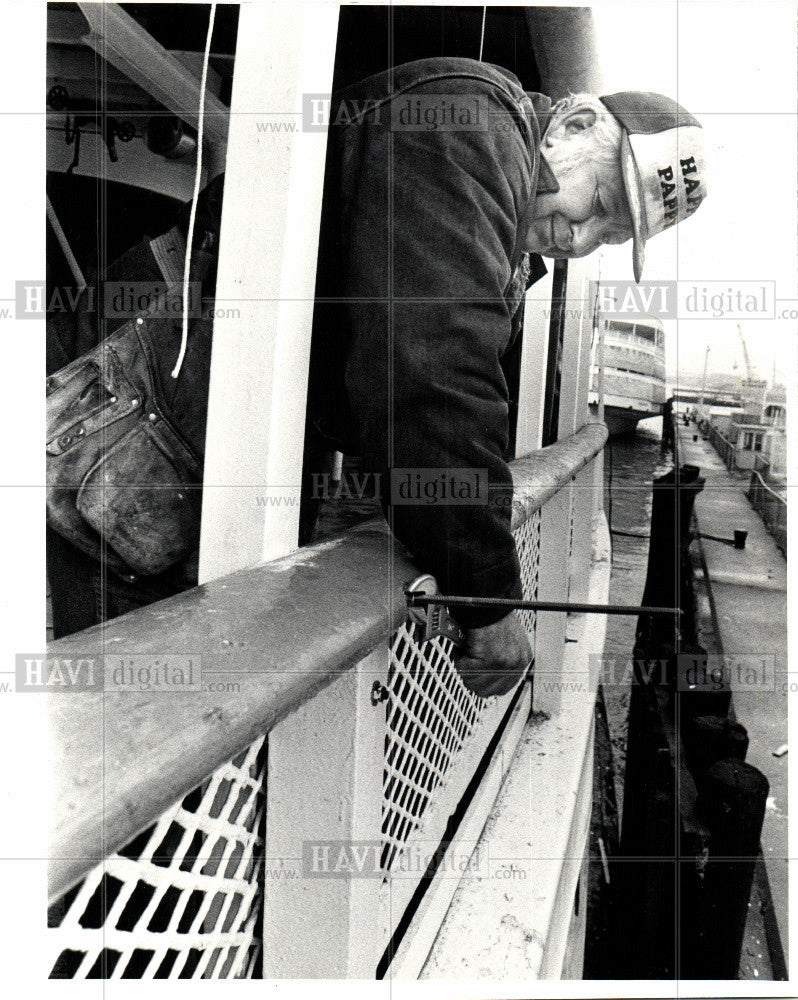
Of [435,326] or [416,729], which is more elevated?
[435,326]

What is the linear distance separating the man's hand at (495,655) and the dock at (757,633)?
0.52 meters

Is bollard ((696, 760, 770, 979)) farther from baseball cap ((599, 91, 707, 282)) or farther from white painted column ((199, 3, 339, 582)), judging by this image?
white painted column ((199, 3, 339, 582))

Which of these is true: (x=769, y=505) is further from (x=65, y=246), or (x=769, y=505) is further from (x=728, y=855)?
(x=65, y=246)

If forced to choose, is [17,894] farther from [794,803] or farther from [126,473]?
[794,803]

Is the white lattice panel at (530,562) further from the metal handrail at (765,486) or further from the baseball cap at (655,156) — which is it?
the metal handrail at (765,486)

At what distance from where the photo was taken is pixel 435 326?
115 centimetres

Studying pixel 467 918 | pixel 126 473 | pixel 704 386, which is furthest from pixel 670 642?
pixel 704 386

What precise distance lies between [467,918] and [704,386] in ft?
82.3

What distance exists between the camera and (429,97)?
127 centimetres

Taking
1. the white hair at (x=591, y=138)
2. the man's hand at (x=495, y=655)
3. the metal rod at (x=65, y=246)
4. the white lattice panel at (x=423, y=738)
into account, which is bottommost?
the white lattice panel at (x=423, y=738)

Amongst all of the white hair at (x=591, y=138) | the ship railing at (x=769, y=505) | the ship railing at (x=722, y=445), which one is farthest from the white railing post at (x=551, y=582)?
the ship railing at (x=722, y=445)

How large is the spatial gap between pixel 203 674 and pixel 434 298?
0.68m

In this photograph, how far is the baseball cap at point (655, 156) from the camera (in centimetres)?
154

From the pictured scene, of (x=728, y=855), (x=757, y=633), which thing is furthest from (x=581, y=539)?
(x=757, y=633)
